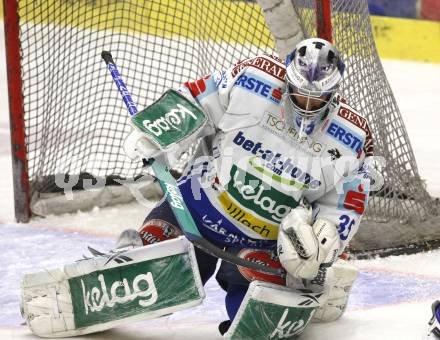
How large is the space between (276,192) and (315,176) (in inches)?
5.2

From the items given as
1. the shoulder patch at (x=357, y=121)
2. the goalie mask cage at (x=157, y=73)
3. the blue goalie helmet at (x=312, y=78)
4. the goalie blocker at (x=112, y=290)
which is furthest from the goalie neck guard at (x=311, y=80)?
the goalie mask cage at (x=157, y=73)

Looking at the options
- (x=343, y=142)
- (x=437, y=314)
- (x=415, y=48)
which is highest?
(x=343, y=142)

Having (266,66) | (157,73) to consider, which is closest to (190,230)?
(266,66)

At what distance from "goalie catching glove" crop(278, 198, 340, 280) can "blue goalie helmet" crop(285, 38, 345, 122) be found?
32cm

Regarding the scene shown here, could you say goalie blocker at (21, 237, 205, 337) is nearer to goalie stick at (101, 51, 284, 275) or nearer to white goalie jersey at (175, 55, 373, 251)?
goalie stick at (101, 51, 284, 275)

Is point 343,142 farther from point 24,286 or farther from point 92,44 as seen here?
point 92,44

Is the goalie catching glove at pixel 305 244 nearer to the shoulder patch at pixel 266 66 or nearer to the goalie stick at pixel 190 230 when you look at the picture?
the goalie stick at pixel 190 230

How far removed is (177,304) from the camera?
3773 mm

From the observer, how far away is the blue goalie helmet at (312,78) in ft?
11.9

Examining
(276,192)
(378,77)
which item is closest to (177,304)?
(276,192)

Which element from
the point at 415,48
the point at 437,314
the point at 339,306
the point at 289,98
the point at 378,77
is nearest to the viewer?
the point at 437,314

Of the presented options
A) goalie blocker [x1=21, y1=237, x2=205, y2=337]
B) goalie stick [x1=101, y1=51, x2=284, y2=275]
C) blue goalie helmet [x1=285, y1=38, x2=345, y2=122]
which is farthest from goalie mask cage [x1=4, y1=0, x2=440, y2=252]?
goalie blocker [x1=21, y1=237, x2=205, y2=337]

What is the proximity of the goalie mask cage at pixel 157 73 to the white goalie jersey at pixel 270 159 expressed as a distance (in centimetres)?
100

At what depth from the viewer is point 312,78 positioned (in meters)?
3.62
